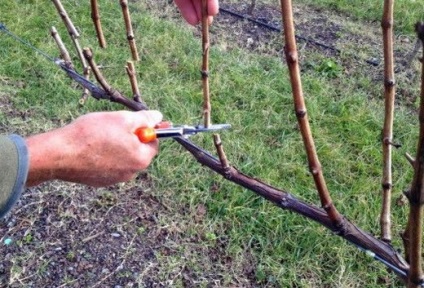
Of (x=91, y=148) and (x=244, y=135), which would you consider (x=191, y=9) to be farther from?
(x=244, y=135)

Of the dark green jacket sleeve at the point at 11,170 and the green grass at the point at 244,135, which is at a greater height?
the dark green jacket sleeve at the point at 11,170

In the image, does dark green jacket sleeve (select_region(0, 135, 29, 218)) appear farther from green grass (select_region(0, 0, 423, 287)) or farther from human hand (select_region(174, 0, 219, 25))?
green grass (select_region(0, 0, 423, 287))

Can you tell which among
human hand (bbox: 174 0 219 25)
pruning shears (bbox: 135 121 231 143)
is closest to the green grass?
pruning shears (bbox: 135 121 231 143)

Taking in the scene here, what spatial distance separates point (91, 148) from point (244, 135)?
1.69 meters

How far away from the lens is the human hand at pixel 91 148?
1.14 meters

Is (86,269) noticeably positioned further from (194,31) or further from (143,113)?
(194,31)

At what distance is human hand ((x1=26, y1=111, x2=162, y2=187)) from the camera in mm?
1142

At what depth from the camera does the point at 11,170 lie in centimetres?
111

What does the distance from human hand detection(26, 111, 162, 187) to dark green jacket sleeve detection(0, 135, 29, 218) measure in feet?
0.11

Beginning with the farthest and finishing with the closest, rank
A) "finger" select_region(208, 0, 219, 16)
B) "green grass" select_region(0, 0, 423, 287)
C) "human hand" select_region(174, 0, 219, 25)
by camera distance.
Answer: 1. "green grass" select_region(0, 0, 423, 287)
2. "human hand" select_region(174, 0, 219, 25)
3. "finger" select_region(208, 0, 219, 16)

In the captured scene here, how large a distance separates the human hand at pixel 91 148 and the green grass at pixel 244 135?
0.98 metres

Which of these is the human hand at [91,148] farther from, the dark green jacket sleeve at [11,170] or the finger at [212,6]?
the finger at [212,6]

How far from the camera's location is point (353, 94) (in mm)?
3168

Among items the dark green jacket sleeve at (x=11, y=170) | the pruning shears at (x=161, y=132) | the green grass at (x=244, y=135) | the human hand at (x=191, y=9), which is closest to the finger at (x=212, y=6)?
the human hand at (x=191, y=9)
